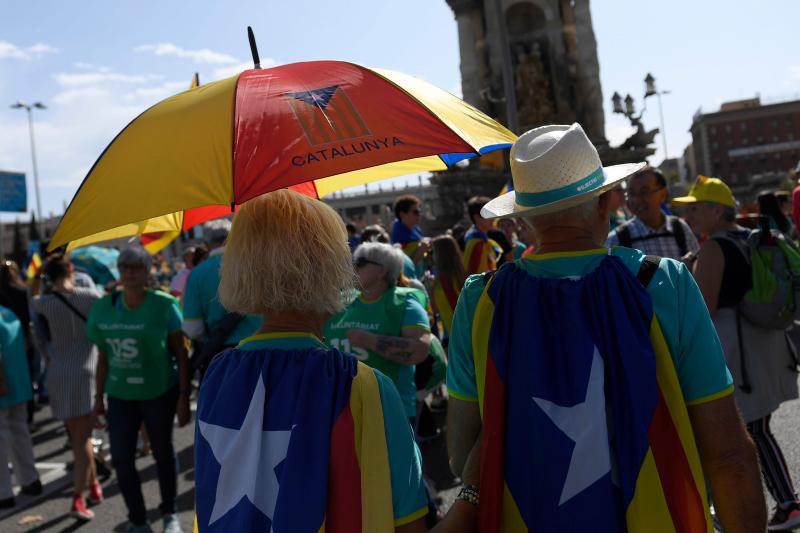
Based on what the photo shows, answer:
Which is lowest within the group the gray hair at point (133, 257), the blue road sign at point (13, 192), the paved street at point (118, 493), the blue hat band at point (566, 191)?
the paved street at point (118, 493)

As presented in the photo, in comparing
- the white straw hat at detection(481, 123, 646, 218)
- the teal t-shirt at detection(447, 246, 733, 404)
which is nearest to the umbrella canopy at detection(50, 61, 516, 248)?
the white straw hat at detection(481, 123, 646, 218)

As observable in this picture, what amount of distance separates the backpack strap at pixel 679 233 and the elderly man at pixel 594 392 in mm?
3332

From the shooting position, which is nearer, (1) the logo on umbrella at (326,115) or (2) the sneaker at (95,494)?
(1) the logo on umbrella at (326,115)

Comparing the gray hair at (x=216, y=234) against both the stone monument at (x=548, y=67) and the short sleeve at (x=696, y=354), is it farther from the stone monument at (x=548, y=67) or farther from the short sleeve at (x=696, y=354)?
the stone monument at (x=548, y=67)

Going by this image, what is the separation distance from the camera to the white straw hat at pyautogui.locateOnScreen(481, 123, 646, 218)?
6.78 ft

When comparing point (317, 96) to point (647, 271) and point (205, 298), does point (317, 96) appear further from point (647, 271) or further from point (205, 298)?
point (205, 298)

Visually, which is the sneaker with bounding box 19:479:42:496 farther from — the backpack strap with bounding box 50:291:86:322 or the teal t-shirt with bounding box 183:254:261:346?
the teal t-shirt with bounding box 183:254:261:346

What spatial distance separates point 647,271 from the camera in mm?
1985

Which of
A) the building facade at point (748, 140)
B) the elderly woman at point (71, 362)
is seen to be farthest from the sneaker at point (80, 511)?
the building facade at point (748, 140)

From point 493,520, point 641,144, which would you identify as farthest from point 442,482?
point 641,144

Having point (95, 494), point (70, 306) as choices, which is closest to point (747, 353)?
point (95, 494)

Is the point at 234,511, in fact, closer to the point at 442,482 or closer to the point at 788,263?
the point at 788,263

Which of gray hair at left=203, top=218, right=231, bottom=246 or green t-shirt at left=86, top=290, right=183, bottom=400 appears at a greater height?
gray hair at left=203, top=218, right=231, bottom=246

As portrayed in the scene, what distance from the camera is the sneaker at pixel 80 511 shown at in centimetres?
585
